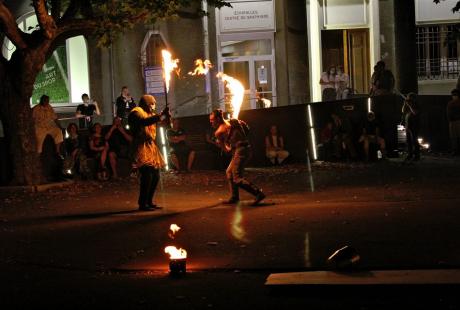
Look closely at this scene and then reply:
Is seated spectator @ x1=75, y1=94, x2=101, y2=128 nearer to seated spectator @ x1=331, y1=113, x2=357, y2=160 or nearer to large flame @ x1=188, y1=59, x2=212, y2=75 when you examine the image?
large flame @ x1=188, y1=59, x2=212, y2=75

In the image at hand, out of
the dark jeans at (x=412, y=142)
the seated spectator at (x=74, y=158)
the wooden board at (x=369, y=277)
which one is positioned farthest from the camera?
the dark jeans at (x=412, y=142)

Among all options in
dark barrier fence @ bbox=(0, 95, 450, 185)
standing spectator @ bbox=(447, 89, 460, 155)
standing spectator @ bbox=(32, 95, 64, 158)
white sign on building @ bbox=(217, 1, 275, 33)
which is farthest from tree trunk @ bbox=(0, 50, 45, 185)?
white sign on building @ bbox=(217, 1, 275, 33)

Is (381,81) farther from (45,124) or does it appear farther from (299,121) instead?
(45,124)

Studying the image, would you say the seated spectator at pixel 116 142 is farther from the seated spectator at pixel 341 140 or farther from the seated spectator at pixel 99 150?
the seated spectator at pixel 341 140

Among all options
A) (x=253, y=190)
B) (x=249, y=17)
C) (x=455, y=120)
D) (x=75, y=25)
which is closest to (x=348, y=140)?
(x=455, y=120)

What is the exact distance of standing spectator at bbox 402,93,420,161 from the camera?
1942 centimetres

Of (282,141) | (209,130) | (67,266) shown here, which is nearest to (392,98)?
(282,141)

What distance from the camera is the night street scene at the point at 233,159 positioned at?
8.22 meters

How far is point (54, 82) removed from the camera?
2555cm

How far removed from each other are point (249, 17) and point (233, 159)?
13984 mm

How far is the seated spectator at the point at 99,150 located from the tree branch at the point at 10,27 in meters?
2.58

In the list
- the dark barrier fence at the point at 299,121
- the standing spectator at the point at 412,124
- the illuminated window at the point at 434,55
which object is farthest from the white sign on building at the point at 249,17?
the standing spectator at the point at 412,124

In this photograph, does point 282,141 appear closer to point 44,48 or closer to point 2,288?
point 44,48

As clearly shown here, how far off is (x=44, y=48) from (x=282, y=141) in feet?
19.9
